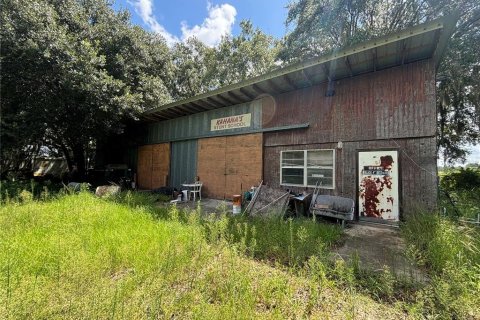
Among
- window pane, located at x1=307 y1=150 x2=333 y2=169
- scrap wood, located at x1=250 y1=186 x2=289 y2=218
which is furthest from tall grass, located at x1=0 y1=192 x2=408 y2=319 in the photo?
window pane, located at x1=307 y1=150 x2=333 y2=169

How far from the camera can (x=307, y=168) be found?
279 inches

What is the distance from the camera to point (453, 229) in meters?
3.76

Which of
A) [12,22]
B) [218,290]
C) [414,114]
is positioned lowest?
[218,290]

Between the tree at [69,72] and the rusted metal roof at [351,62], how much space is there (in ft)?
14.2

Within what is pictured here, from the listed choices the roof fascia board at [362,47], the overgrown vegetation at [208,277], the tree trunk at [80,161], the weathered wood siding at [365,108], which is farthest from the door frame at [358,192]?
the tree trunk at [80,161]

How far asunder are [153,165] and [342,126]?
967 centimetres

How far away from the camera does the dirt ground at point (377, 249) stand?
3240 mm

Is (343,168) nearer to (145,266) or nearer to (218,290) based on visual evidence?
(218,290)

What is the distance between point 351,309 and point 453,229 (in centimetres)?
294

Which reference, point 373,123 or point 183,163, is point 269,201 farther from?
point 183,163

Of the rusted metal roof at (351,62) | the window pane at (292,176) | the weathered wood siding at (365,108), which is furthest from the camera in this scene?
the window pane at (292,176)

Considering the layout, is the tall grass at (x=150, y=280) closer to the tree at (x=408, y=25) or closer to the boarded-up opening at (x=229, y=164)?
the boarded-up opening at (x=229, y=164)

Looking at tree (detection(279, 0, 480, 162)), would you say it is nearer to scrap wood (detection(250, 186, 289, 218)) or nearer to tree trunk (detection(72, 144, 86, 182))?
scrap wood (detection(250, 186, 289, 218))

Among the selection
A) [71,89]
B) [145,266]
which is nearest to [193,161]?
[71,89]
